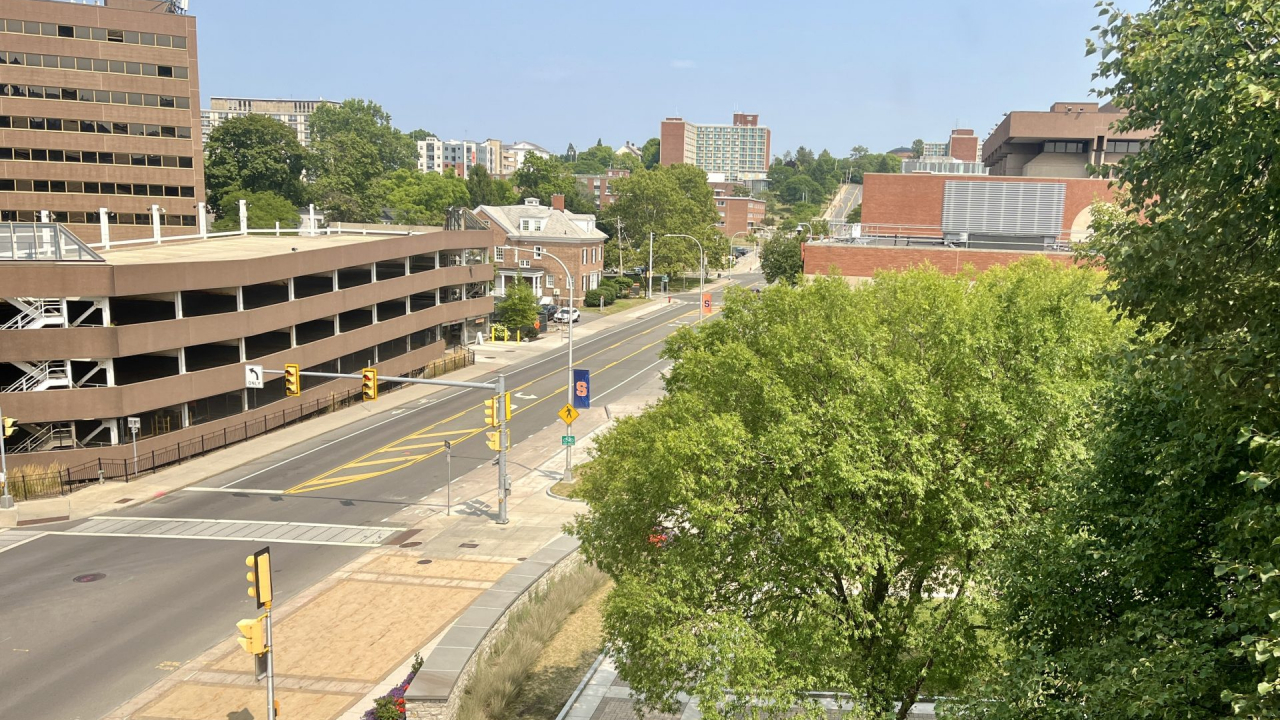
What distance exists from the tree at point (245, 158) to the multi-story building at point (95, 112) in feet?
115

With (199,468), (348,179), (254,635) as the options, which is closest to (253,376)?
(199,468)

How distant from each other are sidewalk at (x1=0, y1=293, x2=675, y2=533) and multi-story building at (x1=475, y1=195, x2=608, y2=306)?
102ft

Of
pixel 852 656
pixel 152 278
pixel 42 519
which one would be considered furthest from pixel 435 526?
pixel 852 656

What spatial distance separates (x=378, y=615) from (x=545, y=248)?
75.2 m

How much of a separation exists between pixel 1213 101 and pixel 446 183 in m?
163

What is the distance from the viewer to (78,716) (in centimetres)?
2134

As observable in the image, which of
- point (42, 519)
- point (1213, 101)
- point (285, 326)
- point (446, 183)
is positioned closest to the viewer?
point (1213, 101)

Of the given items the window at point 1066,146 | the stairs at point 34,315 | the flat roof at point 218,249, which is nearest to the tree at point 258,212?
the flat roof at point 218,249

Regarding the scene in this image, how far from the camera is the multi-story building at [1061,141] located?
65.4m

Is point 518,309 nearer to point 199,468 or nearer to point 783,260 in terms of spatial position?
point 783,260

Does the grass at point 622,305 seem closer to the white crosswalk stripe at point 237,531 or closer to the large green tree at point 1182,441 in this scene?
the white crosswalk stripe at point 237,531

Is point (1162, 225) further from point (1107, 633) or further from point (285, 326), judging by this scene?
point (285, 326)

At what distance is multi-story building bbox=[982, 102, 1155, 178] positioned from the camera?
65.4 m

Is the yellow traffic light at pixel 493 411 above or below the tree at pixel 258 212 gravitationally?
below
